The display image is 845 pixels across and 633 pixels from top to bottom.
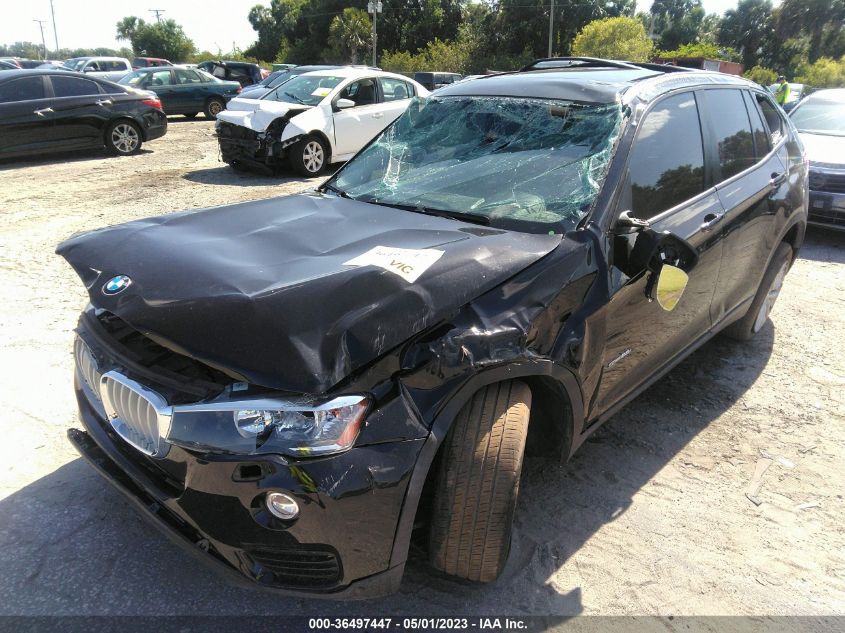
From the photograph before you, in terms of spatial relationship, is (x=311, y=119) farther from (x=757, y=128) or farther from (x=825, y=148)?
(x=757, y=128)

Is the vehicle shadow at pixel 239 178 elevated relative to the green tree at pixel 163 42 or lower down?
lower down

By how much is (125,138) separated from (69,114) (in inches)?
43.4

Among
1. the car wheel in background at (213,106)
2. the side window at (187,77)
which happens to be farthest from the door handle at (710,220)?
A: the side window at (187,77)

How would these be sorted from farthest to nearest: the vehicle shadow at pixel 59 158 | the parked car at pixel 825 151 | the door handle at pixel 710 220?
the vehicle shadow at pixel 59 158 < the parked car at pixel 825 151 < the door handle at pixel 710 220

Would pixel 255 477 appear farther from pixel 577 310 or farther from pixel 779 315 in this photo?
pixel 779 315

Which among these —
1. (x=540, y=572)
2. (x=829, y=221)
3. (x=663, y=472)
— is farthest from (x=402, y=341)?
(x=829, y=221)

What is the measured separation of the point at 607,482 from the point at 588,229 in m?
1.27

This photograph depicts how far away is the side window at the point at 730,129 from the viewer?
3459 millimetres

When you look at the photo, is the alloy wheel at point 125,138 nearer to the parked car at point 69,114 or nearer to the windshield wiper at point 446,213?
the parked car at point 69,114

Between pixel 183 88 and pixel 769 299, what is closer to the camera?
pixel 769 299

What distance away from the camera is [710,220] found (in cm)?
315

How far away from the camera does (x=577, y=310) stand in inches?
93.0

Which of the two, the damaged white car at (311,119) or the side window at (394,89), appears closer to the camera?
the damaged white car at (311,119)

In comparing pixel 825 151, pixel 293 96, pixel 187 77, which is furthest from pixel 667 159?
pixel 187 77
